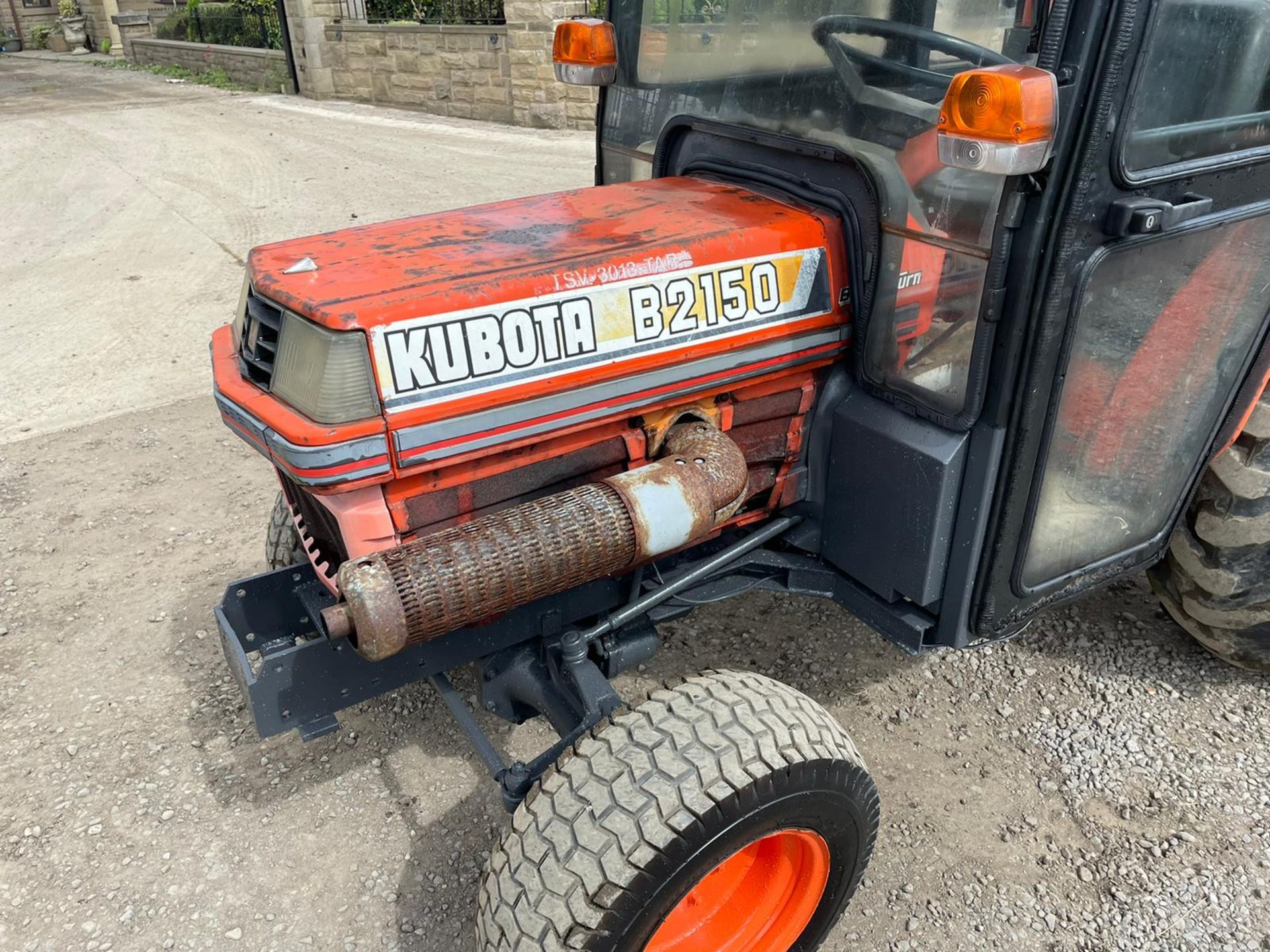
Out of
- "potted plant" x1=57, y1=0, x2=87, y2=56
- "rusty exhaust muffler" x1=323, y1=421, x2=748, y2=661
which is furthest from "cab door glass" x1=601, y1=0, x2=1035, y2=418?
"potted plant" x1=57, y1=0, x2=87, y2=56

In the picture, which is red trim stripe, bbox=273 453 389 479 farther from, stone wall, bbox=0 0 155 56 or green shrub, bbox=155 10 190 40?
stone wall, bbox=0 0 155 56

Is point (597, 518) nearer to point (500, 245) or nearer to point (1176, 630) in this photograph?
point (500, 245)

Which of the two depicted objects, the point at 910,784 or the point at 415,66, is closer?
the point at 910,784

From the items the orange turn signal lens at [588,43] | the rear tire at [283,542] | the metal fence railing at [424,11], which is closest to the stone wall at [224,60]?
the metal fence railing at [424,11]

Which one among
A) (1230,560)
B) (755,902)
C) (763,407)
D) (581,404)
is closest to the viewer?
(581,404)

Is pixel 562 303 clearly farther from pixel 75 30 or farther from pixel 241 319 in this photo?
pixel 75 30

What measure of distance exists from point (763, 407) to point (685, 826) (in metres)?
0.98

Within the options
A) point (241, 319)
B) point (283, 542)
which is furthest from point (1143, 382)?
point (283, 542)

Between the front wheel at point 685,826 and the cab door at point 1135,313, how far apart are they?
0.61m

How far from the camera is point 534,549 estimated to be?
6.25ft

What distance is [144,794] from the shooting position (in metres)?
2.62

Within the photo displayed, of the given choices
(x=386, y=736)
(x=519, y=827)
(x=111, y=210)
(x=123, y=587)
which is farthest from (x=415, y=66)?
(x=519, y=827)

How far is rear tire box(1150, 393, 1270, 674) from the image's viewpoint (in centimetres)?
248

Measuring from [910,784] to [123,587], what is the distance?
2689 mm
